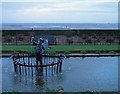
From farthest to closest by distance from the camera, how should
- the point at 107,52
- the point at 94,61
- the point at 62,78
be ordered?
the point at 107,52, the point at 94,61, the point at 62,78

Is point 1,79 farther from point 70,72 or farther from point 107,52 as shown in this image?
point 107,52

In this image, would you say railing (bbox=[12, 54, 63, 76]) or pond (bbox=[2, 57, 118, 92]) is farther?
railing (bbox=[12, 54, 63, 76])

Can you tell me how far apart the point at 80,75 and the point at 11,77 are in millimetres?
2915

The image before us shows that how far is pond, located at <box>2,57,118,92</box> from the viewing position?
45.4 ft

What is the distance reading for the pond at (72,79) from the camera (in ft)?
45.4

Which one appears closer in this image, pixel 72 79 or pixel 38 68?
pixel 72 79

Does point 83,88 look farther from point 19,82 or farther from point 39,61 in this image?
point 39,61

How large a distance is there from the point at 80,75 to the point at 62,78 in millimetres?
1025

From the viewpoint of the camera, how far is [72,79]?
15.7m

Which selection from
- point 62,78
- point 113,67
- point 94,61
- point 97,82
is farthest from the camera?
point 94,61

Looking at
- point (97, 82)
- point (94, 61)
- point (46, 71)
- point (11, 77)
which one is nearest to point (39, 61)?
point (46, 71)

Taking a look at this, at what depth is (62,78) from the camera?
52.3 feet

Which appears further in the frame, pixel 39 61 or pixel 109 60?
pixel 109 60

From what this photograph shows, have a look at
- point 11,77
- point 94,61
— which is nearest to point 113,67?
point 94,61
